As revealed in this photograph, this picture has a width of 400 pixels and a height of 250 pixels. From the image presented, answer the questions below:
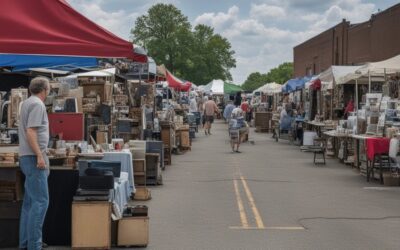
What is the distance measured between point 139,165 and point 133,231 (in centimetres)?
527

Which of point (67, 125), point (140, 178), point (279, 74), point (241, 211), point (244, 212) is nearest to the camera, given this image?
point (67, 125)

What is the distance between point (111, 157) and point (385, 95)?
983 centimetres

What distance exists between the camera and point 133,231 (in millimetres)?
8492

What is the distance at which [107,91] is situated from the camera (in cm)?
1441

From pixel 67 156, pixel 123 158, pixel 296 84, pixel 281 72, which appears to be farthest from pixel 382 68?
pixel 281 72

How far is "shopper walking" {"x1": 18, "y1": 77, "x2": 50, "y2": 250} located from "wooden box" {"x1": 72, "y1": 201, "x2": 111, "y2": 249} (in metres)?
0.46

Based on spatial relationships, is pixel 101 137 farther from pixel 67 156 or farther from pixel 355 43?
pixel 355 43

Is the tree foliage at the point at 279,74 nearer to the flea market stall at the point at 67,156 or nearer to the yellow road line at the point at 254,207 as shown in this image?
the yellow road line at the point at 254,207

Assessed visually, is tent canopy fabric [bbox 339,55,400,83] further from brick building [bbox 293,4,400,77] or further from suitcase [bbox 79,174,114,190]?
brick building [bbox 293,4,400,77]

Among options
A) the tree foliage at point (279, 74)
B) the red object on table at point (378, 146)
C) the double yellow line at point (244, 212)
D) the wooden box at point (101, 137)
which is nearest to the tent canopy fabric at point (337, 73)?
the red object on table at point (378, 146)

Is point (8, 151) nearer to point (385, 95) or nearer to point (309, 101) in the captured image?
point (385, 95)

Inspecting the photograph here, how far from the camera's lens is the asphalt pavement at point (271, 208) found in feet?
29.6

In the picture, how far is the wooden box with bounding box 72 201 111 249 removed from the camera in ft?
26.6

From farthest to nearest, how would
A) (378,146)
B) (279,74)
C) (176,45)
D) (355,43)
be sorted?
(279,74) → (176,45) → (355,43) → (378,146)
